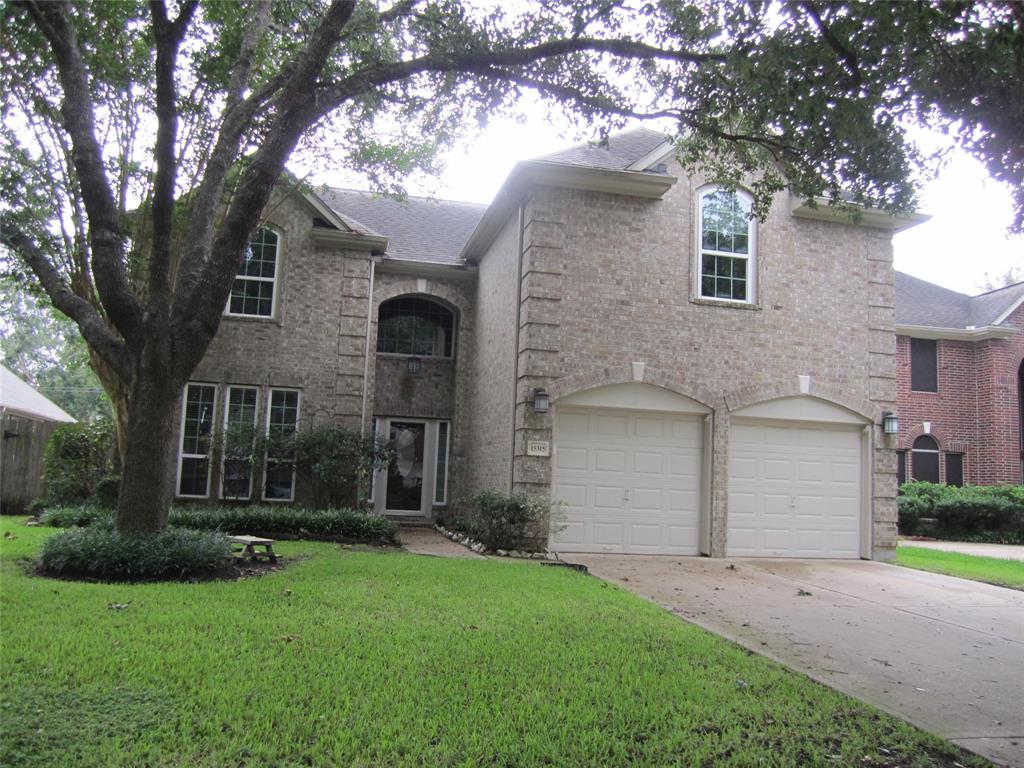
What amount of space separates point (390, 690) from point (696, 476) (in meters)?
8.91

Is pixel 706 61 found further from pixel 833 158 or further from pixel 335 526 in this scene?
pixel 335 526

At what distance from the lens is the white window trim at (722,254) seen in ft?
42.1

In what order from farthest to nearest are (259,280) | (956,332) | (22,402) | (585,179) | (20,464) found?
(956,332) → (22,402) → (20,464) → (259,280) → (585,179)

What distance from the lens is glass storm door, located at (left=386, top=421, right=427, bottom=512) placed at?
16547mm

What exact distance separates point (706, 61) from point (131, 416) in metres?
7.21

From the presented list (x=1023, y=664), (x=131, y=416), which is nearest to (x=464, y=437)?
(x=131, y=416)

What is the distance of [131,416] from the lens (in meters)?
8.52

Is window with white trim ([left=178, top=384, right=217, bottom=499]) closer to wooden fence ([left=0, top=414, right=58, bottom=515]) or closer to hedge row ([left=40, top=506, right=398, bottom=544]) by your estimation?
hedge row ([left=40, top=506, right=398, bottom=544])

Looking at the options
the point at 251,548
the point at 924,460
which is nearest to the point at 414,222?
the point at 251,548

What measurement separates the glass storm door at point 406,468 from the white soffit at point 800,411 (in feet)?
22.9

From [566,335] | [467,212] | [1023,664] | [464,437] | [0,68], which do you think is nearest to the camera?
[1023,664]

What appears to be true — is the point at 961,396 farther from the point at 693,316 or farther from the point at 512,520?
the point at 512,520

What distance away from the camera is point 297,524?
499 inches

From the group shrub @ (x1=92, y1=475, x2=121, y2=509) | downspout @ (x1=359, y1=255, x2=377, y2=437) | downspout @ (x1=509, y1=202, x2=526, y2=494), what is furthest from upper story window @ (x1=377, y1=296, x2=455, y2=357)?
shrub @ (x1=92, y1=475, x2=121, y2=509)
